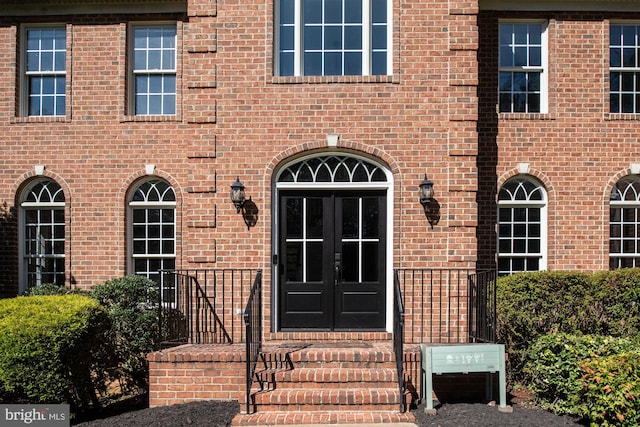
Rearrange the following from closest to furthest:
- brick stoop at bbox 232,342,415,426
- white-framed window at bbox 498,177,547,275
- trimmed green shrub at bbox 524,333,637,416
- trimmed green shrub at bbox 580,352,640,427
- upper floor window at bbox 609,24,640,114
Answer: trimmed green shrub at bbox 580,352,640,427, brick stoop at bbox 232,342,415,426, trimmed green shrub at bbox 524,333,637,416, white-framed window at bbox 498,177,547,275, upper floor window at bbox 609,24,640,114

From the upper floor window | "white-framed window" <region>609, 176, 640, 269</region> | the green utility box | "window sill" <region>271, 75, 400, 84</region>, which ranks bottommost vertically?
the green utility box

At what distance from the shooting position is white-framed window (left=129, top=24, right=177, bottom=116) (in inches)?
374

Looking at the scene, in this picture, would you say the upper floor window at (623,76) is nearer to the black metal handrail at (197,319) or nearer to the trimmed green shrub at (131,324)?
the black metal handrail at (197,319)

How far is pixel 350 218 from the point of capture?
817cm

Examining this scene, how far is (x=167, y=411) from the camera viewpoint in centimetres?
653

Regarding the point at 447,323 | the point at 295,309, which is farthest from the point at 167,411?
the point at 447,323

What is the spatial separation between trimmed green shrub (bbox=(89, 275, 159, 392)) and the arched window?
2.56ft

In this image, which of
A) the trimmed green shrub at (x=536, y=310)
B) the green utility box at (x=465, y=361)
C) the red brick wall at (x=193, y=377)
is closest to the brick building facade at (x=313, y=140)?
the trimmed green shrub at (x=536, y=310)

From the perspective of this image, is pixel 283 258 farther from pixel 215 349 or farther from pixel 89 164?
pixel 89 164

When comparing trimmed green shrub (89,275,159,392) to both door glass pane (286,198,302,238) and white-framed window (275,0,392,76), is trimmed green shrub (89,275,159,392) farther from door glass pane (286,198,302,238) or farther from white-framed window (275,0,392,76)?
white-framed window (275,0,392,76)

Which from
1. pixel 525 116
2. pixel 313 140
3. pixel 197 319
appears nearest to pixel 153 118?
pixel 313 140

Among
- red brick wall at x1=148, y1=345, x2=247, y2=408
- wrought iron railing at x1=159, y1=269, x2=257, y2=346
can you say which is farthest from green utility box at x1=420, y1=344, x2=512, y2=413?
wrought iron railing at x1=159, y1=269, x2=257, y2=346

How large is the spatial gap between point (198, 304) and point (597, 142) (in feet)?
23.2

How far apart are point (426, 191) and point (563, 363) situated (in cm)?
284
